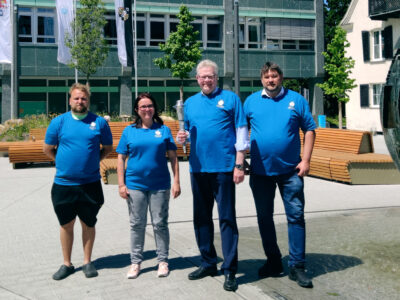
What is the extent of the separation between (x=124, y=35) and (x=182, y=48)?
10.7 ft

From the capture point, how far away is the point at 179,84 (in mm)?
34562

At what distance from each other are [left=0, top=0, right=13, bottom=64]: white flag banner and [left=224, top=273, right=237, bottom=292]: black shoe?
26.3 metres

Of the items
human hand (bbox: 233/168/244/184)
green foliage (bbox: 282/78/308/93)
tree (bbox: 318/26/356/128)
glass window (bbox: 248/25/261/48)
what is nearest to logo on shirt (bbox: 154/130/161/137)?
human hand (bbox: 233/168/244/184)

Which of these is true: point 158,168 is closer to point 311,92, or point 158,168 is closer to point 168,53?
point 168,53

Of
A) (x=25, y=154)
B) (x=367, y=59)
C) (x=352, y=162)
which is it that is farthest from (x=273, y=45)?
(x=352, y=162)

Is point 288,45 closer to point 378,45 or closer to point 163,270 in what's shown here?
point 378,45

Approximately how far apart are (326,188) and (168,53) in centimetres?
2233

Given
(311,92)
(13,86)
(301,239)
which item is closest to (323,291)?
(301,239)

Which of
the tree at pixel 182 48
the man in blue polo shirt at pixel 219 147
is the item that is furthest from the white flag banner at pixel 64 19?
the man in blue polo shirt at pixel 219 147

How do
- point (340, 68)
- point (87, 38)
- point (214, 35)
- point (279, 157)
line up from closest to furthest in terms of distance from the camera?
point (279, 157)
point (87, 38)
point (340, 68)
point (214, 35)

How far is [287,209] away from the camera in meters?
4.43

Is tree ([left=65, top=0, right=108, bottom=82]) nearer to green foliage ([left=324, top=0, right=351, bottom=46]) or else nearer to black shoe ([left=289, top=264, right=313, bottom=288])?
black shoe ([left=289, top=264, right=313, bottom=288])

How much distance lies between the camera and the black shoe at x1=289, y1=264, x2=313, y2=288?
164 inches

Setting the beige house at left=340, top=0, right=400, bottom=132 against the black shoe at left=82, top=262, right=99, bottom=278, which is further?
the beige house at left=340, top=0, right=400, bottom=132
